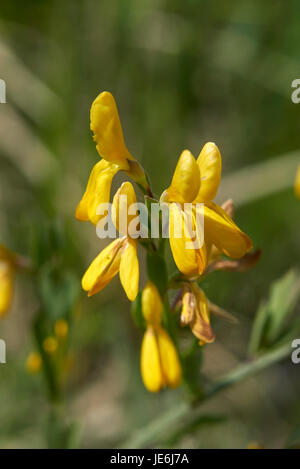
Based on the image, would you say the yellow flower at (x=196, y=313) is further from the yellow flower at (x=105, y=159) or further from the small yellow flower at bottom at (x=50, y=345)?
the small yellow flower at bottom at (x=50, y=345)

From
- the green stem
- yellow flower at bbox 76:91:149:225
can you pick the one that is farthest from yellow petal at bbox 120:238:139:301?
the green stem

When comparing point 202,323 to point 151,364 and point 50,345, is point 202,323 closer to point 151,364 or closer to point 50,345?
point 151,364

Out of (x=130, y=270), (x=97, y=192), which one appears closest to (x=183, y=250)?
(x=130, y=270)

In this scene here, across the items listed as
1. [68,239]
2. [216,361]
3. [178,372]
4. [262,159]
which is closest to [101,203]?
[178,372]

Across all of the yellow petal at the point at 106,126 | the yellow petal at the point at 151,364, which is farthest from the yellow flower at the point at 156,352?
the yellow petal at the point at 106,126

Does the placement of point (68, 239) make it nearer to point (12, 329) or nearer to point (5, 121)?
point (12, 329)

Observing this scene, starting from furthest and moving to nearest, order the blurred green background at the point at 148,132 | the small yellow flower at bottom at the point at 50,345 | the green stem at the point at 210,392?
1. the blurred green background at the point at 148,132
2. the small yellow flower at bottom at the point at 50,345
3. the green stem at the point at 210,392
